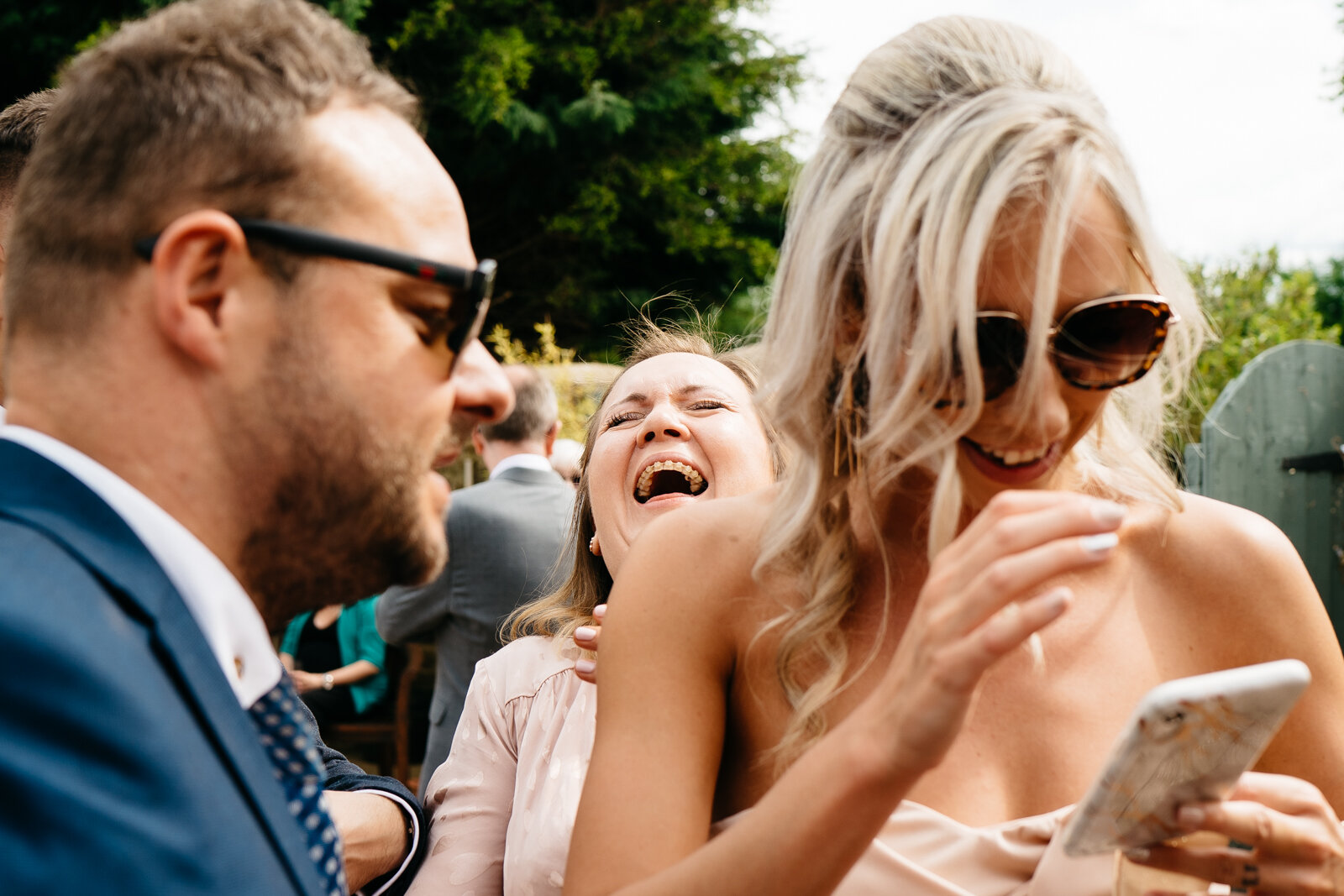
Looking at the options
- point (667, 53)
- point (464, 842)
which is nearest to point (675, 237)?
point (667, 53)

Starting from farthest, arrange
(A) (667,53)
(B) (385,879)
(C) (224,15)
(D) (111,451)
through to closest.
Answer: (A) (667,53) → (B) (385,879) → (C) (224,15) → (D) (111,451)

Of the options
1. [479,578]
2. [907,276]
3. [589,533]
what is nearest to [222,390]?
[907,276]

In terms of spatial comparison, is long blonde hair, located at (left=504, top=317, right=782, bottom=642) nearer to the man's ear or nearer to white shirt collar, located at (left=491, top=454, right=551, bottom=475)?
the man's ear

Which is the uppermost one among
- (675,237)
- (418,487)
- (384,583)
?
(418,487)

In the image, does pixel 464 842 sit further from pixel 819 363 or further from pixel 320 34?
pixel 320 34

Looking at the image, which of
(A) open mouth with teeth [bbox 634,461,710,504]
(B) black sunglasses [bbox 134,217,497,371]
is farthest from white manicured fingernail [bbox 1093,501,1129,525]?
(A) open mouth with teeth [bbox 634,461,710,504]

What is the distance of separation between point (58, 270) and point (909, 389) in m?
0.98

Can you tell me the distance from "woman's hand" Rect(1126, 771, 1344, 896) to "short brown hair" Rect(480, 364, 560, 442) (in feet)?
12.4

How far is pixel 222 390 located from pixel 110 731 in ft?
1.28

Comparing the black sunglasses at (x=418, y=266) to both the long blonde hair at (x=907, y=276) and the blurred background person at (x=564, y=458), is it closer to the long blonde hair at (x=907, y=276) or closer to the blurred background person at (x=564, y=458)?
the long blonde hair at (x=907, y=276)

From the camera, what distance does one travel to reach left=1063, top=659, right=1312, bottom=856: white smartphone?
105cm

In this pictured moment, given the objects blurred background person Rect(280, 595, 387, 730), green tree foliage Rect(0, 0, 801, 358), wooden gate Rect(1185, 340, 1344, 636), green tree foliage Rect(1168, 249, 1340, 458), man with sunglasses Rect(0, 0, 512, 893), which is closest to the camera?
man with sunglasses Rect(0, 0, 512, 893)

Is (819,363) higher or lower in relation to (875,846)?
higher

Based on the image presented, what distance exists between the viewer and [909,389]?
129 centimetres
